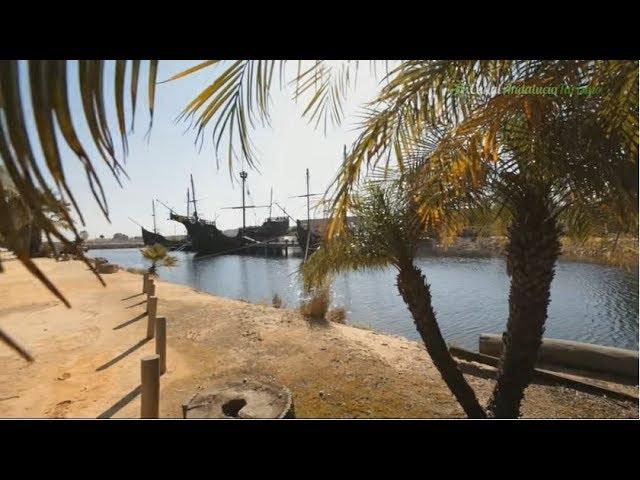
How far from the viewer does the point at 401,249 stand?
13.2ft

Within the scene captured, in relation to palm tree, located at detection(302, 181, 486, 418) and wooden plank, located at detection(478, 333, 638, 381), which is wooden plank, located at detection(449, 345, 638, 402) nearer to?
wooden plank, located at detection(478, 333, 638, 381)

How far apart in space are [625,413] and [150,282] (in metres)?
10.6

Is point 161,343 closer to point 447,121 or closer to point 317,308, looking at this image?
point 317,308

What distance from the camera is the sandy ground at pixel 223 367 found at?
4.36m

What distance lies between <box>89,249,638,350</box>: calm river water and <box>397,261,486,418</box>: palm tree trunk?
0.91 metres

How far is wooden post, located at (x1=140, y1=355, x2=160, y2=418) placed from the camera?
3539mm

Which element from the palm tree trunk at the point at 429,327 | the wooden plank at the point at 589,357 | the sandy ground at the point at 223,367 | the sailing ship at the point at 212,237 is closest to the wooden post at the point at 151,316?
the sandy ground at the point at 223,367

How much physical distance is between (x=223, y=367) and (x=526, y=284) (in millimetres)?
4541

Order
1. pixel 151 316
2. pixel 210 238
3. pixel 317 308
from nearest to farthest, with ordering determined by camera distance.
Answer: pixel 151 316 < pixel 317 308 < pixel 210 238

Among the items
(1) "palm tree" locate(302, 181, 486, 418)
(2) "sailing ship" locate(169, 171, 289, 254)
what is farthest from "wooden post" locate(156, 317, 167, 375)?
(2) "sailing ship" locate(169, 171, 289, 254)

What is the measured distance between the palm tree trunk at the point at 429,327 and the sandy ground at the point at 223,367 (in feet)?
1.36

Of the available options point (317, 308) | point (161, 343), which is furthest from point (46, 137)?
point (317, 308)
